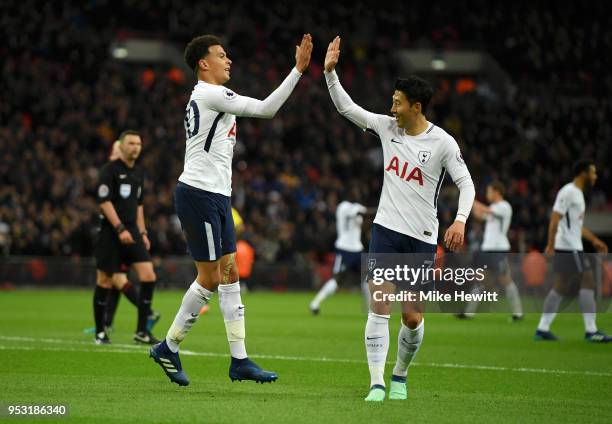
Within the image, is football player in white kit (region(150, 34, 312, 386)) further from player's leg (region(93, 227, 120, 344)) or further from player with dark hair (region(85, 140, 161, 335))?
player with dark hair (region(85, 140, 161, 335))

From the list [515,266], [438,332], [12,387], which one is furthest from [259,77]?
[12,387]

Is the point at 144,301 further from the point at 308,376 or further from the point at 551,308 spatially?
the point at 551,308

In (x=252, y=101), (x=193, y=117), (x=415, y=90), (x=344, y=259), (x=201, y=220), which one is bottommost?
(x=344, y=259)

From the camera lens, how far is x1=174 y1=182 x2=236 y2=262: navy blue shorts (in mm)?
8359

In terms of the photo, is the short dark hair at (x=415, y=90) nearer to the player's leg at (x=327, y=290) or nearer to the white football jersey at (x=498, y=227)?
the white football jersey at (x=498, y=227)

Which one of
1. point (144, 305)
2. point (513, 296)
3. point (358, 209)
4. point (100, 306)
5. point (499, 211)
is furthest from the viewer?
point (358, 209)

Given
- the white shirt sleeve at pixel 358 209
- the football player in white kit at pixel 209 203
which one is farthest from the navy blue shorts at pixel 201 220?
the white shirt sleeve at pixel 358 209

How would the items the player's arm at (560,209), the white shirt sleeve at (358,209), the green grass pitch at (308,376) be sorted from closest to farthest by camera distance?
the green grass pitch at (308,376) → the player's arm at (560,209) → the white shirt sleeve at (358,209)

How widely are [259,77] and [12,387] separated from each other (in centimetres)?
2869

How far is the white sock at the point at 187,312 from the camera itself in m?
8.53

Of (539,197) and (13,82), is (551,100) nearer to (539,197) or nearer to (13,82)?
(539,197)

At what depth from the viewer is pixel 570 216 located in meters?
14.2

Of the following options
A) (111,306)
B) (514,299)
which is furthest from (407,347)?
(514,299)

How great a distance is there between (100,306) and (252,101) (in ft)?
18.8
